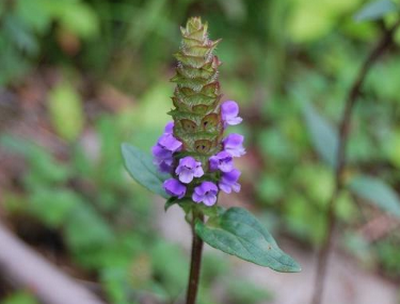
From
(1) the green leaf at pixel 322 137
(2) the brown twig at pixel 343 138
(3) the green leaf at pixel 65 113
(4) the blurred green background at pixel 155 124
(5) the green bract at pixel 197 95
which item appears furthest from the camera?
(3) the green leaf at pixel 65 113

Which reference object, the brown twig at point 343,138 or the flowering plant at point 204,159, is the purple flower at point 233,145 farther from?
the brown twig at point 343,138

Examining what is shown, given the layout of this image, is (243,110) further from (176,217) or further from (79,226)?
(79,226)

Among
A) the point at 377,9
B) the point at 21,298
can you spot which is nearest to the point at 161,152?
the point at 377,9

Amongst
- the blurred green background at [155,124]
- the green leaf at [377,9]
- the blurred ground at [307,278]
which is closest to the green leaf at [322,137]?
the blurred green background at [155,124]

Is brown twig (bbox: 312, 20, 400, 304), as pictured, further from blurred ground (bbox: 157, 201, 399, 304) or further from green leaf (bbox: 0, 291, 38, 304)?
Answer: green leaf (bbox: 0, 291, 38, 304)

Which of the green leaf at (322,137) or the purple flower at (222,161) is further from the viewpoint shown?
the green leaf at (322,137)

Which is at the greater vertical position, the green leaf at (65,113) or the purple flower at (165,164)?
the green leaf at (65,113)

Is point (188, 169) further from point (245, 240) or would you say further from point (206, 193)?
point (245, 240)

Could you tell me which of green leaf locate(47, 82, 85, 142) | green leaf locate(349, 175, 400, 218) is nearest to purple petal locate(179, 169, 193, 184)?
green leaf locate(349, 175, 400, 218)
